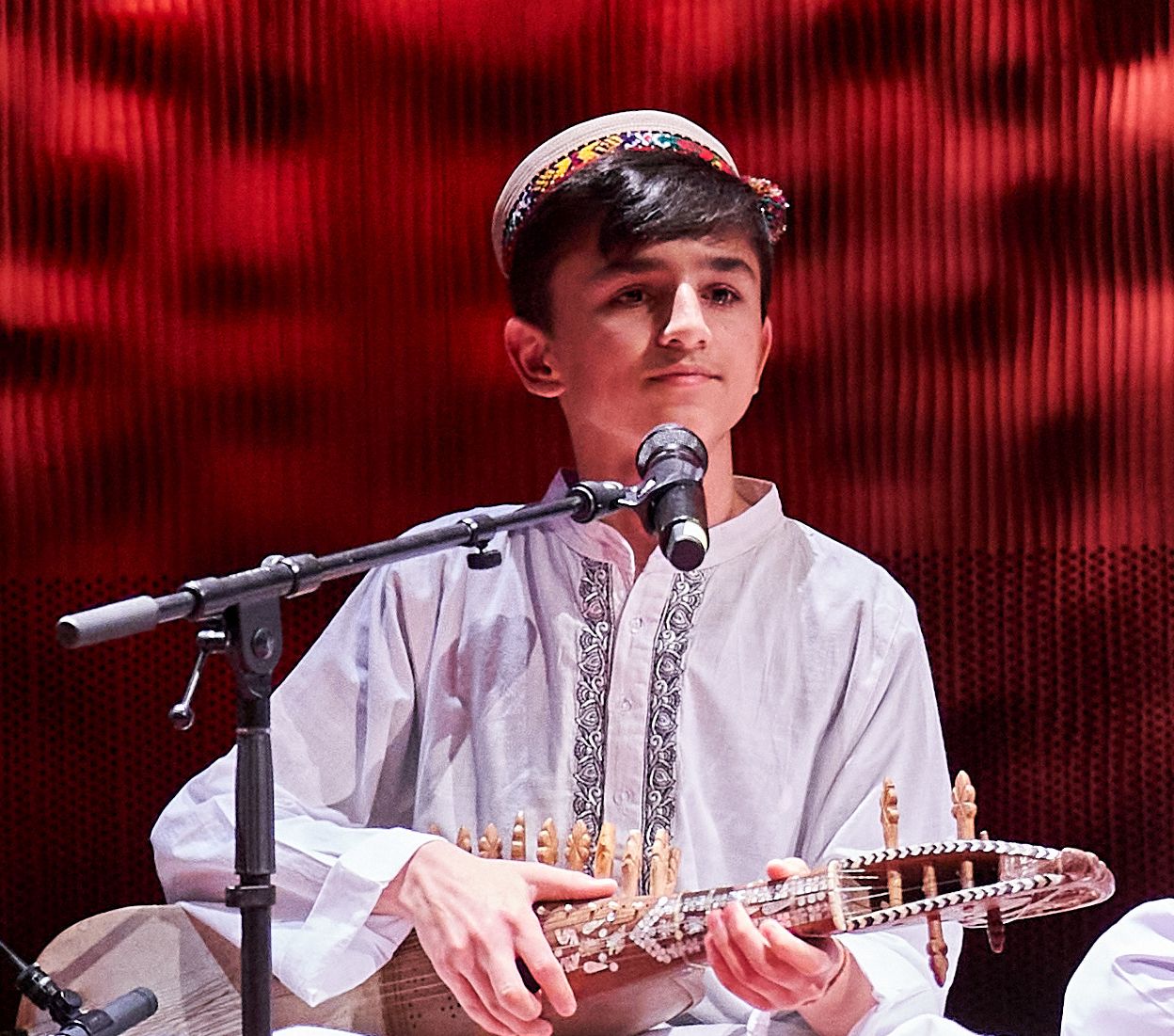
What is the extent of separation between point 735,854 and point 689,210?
99 centimetres

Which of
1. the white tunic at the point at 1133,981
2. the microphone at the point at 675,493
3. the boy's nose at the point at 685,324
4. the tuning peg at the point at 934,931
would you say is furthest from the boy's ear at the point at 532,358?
the white tunic at the point at 1133,981

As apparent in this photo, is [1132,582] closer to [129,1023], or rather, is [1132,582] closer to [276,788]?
[276,788]

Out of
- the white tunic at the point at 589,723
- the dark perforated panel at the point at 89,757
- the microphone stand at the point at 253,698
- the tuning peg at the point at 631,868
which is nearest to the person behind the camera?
the microphone stand at the point at 253,698

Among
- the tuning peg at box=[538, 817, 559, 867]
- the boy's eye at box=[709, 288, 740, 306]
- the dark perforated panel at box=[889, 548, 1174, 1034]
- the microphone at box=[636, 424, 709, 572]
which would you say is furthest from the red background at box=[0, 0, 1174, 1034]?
the microphone at box=[636, 424, 709, 572]

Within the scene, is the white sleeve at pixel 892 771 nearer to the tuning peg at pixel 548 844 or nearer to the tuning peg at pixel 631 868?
the tuning peg at pixel 631 868

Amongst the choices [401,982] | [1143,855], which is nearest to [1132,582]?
[1143,855]

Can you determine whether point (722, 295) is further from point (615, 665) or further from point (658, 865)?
point (658, 865)

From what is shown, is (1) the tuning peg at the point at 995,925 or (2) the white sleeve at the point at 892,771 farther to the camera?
(2) the white sleeve at the point at 892,771

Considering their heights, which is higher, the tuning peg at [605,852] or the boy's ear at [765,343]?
the boy's ear at [765,343]

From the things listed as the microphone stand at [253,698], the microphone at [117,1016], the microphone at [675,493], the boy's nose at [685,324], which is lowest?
the microphone at [117,1016]

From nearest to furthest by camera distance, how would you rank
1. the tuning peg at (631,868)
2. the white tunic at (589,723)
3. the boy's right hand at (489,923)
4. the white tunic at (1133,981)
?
the white tunic at (1133,981)
the boy's right hand at (489,923)
the tuning peg at (631,868)
the white tunic at (589,723)

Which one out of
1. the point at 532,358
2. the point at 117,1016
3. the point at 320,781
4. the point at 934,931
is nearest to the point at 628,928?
the point at 934,931

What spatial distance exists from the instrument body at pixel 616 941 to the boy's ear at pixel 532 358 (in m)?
0.86

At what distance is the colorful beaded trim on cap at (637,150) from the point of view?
2.59m
